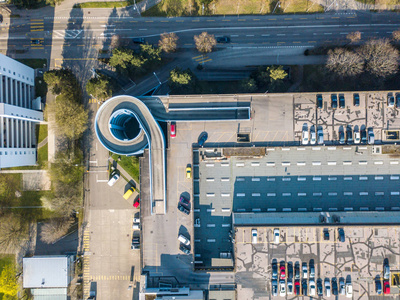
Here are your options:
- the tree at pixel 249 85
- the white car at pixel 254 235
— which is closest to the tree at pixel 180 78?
the tree at pixel 249 85

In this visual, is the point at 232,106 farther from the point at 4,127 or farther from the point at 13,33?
the point at 13,33

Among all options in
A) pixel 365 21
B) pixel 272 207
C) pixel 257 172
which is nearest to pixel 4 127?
pixel 257 172

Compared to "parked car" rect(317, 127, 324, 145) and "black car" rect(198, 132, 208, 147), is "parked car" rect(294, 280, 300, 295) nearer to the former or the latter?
"parked car" rect(317, 127, 324, 145)

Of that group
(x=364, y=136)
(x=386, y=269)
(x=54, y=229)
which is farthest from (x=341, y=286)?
(x=54, y=229)

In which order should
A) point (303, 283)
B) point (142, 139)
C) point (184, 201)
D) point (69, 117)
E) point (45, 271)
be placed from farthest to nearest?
point (45, 271) → point (69, 117) → point (142, 139) → point (184, 201) → point (303, 283)

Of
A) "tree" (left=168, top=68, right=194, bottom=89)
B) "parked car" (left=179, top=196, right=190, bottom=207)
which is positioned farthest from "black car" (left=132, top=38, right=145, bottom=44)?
"parked car" (left=179, top=196, right=190, bottom=207)

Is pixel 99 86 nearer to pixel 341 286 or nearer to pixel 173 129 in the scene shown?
pixel 173 129
